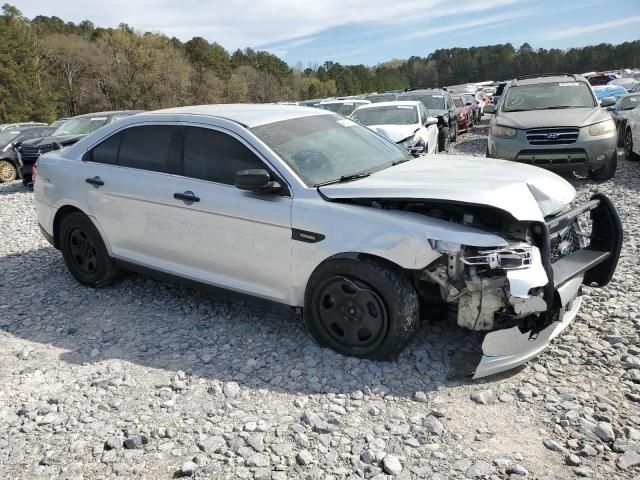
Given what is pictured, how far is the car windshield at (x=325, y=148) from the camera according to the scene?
3930 millimetres

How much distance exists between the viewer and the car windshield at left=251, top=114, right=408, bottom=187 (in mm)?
3930

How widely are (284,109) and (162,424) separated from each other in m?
2.86

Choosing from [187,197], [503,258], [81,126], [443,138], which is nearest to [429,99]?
[443,138]

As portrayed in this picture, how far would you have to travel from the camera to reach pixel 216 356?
3.88 m

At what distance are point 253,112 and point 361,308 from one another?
82.2 inches

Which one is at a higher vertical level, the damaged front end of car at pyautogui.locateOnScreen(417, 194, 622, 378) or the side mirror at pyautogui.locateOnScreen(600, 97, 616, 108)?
the side mirror at pyautogui.locateOnScreen(600, 97, 616, 108)

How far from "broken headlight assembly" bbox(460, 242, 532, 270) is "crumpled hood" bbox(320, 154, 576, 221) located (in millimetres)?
193

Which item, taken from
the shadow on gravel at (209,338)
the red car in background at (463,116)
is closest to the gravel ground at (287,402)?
the shadow on gravel at (209,338)

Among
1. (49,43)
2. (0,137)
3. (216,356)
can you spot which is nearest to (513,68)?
(49,43)

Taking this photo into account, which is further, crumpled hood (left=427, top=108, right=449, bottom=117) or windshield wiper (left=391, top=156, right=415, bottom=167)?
crumpled hood (left=427, top=108, right=449, bottom=117)

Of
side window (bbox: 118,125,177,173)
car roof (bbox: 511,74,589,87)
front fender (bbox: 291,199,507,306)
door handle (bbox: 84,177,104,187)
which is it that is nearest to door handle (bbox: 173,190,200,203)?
side window (bbox: 118,125,177,173)

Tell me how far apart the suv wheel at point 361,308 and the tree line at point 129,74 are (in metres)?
42.5

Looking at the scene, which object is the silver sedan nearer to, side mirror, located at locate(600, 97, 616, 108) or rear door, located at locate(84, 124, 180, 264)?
rear door, located at locate(84, 124, 180, 264)

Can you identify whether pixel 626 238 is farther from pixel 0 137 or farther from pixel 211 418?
pixel 0 137
